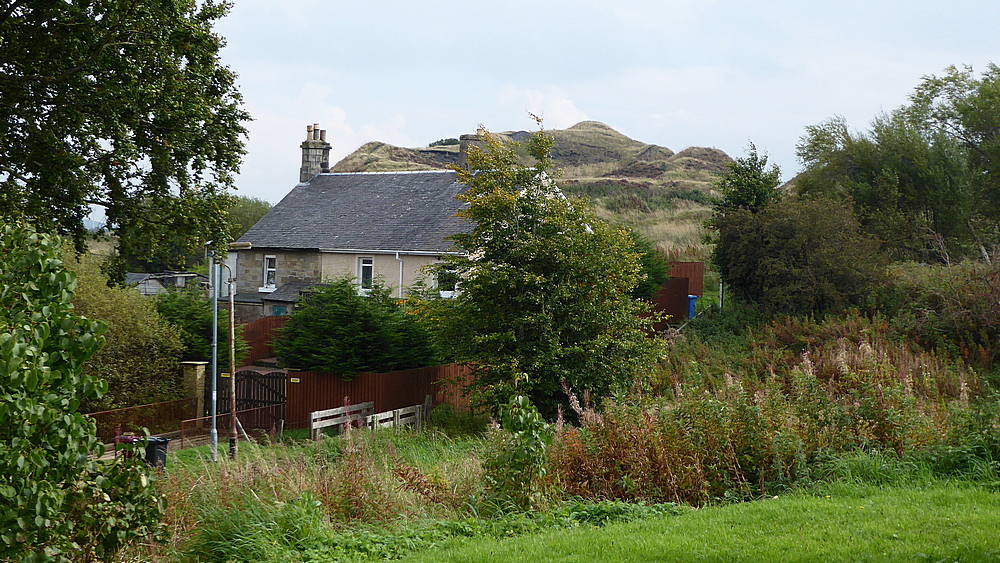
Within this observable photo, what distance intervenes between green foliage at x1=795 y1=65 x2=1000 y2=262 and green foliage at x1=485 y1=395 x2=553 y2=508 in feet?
87.9

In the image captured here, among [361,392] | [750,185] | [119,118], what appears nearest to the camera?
[119,118]

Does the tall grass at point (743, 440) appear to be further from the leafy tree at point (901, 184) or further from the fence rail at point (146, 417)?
the leafy tree at point (901, 184)

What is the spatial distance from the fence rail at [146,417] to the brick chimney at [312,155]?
21375 mm

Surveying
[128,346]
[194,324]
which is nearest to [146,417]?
[128,346]

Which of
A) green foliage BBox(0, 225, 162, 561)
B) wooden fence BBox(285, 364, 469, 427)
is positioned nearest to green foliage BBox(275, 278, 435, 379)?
wooden fence BBox(285, 364, 469, 427)

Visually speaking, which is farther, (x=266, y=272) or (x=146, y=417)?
(x=266, y=272)

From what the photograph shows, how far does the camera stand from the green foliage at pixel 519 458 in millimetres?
8391

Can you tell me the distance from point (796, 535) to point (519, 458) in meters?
2.74

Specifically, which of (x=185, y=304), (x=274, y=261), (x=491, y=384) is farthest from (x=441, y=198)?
(x=491, y=384)

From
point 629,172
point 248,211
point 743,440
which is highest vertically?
point 629,172

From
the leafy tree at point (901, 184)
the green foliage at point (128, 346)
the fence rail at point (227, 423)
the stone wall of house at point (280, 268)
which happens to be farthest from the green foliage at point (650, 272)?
the green foliage at point (128, 346)

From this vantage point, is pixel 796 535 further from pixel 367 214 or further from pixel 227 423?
pixel 367 214

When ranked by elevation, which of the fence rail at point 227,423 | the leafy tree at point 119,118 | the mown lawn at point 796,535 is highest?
the leafy tree at point 119,118

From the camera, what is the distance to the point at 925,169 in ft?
111
